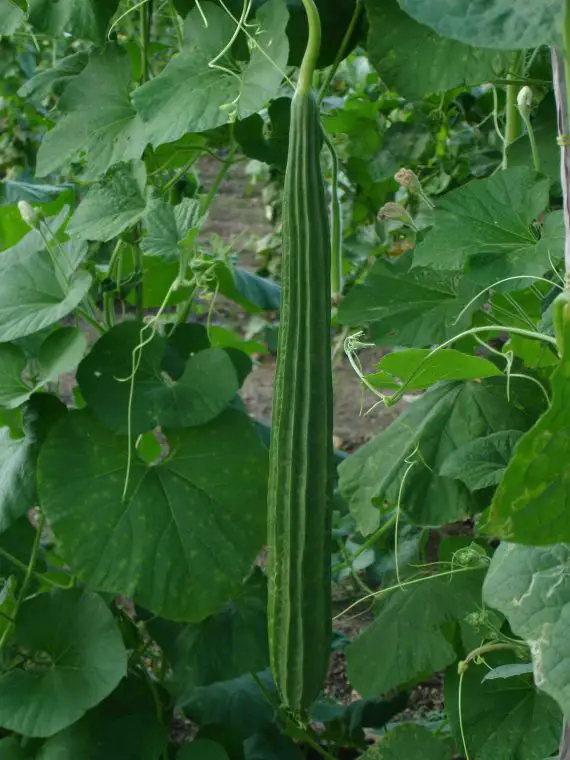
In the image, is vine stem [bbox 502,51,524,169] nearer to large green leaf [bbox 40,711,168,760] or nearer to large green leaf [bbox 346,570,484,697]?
large green leaf [bbox 346,570,484,697]

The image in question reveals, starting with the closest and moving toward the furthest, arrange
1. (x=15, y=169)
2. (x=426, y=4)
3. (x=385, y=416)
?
(x=426, y=4) < (x=15, y=169) < (x=385, y=416)

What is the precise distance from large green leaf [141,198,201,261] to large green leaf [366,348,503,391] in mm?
445

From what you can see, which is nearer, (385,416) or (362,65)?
(362,65)

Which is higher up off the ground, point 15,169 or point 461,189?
point 461,189

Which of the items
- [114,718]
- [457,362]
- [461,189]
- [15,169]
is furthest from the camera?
[15,169]

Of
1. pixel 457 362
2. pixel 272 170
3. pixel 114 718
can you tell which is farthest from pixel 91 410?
pixel 272 170

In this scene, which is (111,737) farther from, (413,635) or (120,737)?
(413,635)

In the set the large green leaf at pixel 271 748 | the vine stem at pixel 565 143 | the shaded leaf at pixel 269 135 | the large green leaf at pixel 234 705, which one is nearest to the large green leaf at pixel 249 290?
the shaded leaf at pixel 269 135

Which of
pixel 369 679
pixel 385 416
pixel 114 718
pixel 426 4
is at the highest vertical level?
A: pixel 426 4

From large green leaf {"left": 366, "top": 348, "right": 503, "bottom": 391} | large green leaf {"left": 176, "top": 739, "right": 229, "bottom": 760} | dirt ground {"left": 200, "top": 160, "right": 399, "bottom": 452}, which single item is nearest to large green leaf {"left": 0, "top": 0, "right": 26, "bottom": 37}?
large green leaf {"left": 366, "top": 348, "right": 503, "bottom": 391}

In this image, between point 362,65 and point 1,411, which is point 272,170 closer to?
point 362,65

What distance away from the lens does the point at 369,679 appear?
1.51 m

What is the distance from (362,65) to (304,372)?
2434mm

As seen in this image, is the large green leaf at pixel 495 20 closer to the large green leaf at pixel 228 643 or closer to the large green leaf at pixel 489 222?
the large green leaf at pixel 489 222
